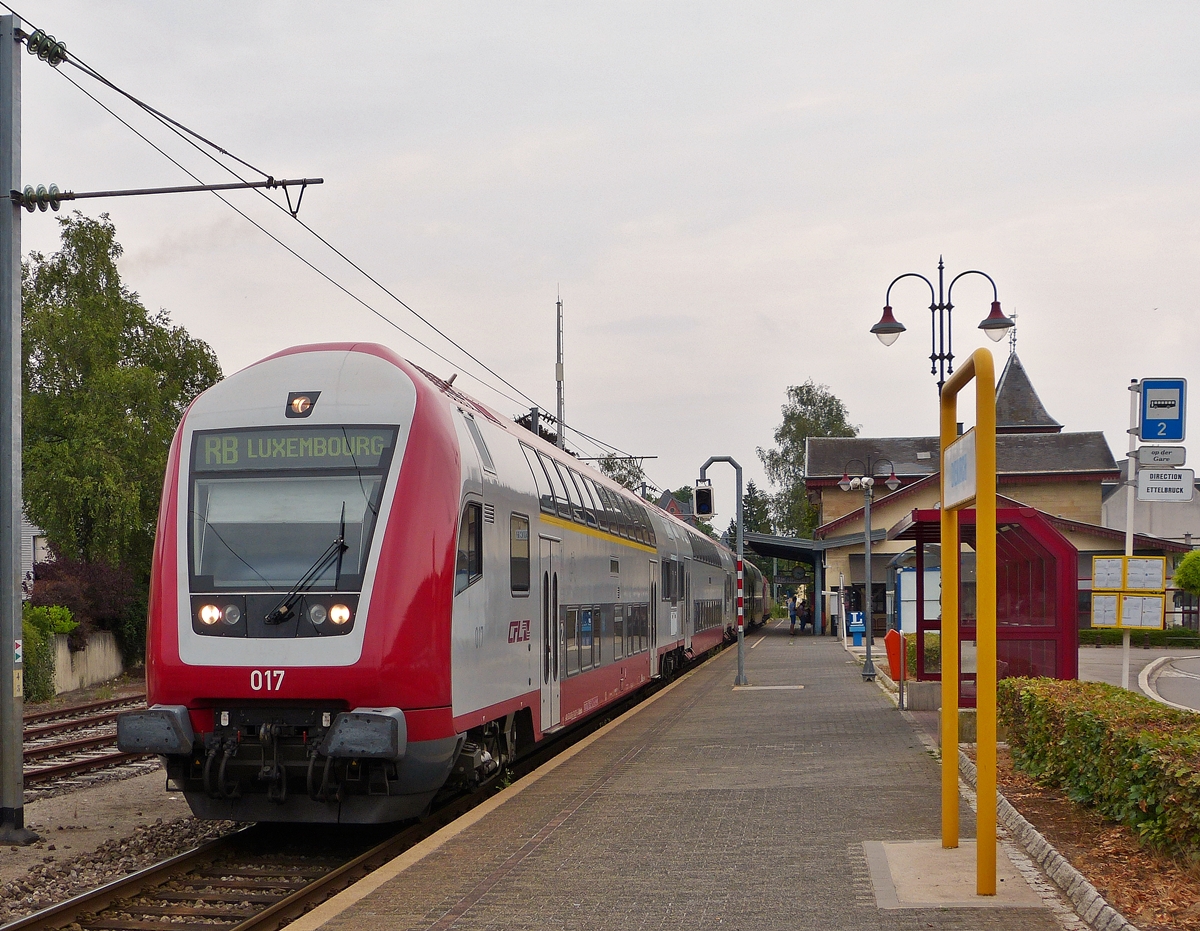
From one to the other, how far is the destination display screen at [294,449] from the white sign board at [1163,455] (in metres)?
8.48

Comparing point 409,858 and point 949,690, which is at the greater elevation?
point 949,690

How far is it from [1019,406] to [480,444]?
231 feet

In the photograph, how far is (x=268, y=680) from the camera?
29.1 ft

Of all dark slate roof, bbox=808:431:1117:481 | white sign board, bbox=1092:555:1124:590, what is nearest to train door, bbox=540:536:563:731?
white sign board, bbox=1092:555:1124:590

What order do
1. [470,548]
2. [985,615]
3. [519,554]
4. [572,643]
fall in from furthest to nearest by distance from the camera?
[572,643], [519,554], [470,548], [985,615]

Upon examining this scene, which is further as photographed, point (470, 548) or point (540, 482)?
point (540, 482)

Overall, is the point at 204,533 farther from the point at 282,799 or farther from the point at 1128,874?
the point at 1128,874

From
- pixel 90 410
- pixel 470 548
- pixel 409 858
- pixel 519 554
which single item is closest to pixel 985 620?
pixel 409 858

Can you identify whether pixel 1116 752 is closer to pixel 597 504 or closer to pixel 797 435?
pixel 597 504

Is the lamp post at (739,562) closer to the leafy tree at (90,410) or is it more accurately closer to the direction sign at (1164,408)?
the direction sign at (1164,408)

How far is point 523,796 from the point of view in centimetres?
1091

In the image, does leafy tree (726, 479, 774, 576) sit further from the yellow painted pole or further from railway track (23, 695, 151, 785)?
the yellow painted pole

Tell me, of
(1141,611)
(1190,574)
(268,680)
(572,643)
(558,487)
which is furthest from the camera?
(1190,574)

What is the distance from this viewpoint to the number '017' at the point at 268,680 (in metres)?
8.87
